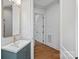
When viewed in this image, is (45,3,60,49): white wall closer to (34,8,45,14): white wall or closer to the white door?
(34,8,45,14): white wall

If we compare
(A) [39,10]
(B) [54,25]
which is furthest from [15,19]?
(A) [39,10]

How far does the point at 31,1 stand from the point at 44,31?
16.8 ft

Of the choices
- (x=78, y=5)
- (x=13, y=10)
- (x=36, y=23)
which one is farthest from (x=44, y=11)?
(x=78, y=5)

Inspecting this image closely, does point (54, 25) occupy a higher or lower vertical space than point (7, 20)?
lower

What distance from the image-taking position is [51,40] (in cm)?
780

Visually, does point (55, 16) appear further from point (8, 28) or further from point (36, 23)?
point (8, 28)

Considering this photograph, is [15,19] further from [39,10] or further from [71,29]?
[39,10]

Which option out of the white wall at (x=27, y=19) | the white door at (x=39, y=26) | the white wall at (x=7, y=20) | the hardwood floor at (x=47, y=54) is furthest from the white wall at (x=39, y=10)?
the white wall at (x=7, y=20)

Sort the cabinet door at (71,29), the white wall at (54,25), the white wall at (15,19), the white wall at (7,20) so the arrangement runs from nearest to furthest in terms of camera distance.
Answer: the cabinet door at (71,29) → the white wall at (7,20) → the white wall at (15,19) → the white wall at (54,25)

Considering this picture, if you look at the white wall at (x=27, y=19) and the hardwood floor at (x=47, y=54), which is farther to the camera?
the hardwood floor at (x=47, y=54)

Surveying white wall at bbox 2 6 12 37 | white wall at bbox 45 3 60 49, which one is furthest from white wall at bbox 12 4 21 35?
white wall at bbox 45 3 60 49

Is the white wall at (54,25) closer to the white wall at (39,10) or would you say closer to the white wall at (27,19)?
the white wall at (39,10)

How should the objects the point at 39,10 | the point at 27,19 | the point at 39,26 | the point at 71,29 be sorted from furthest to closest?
the point at 39,26, the point at 39,10, the point at 27,19, the point at 71,29

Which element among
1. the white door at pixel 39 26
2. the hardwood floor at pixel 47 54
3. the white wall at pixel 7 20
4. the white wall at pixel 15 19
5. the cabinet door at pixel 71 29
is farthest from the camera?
the white door at pixel 39 26
